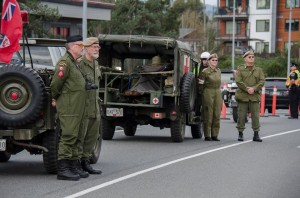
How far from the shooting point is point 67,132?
37.1ft

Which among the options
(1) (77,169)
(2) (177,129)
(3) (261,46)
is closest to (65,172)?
(1) (77,169)

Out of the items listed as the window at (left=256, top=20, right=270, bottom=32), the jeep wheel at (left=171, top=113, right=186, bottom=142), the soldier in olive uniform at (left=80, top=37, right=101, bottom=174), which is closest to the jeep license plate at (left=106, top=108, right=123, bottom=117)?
the jeep wheel at (left=171, top=113, right=186, bottom=142)

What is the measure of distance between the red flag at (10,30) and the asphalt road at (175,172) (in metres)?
1.68

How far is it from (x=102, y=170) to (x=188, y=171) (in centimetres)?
125

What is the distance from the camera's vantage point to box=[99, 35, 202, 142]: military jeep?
17516 millimetres

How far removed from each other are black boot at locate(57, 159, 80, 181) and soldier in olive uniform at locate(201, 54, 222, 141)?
746 cm

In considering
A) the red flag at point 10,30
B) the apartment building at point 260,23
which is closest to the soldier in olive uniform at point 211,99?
the red flag at point 10,30

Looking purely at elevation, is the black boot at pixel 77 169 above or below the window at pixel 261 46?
below

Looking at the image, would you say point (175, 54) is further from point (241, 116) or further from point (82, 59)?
point (82, 59)

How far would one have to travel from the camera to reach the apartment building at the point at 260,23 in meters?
101

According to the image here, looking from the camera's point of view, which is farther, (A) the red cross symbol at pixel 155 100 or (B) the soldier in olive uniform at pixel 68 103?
(A) the red cross symbol at pixel 155 100

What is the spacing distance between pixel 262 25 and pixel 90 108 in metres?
93.3

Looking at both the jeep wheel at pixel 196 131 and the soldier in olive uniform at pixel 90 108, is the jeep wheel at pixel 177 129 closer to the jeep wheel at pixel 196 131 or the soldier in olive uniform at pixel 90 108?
the jeep wheel at pixel 196 131

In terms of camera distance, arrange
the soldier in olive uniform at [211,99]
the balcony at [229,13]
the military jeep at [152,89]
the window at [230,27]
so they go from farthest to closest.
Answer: the window at [230,27]
the balcony at [229,13]
the soldier in olive uniform at [211,99]
the military jeep at [152,89]
